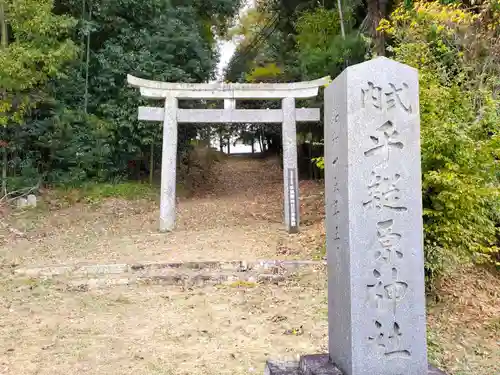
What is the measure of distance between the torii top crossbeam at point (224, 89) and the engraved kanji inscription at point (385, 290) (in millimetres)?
7733

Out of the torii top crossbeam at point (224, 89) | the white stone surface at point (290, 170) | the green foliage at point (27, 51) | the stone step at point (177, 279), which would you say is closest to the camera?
the stone step at point (177, 279)

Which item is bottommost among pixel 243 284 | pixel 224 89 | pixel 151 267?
pixel 243 284

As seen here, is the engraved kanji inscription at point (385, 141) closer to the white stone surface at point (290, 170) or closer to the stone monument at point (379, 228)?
the stone monument at point (379, 228)

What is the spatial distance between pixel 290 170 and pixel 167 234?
9.64ft

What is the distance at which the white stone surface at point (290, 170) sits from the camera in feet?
30.4

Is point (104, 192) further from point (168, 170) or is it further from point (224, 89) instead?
point (224, 89)

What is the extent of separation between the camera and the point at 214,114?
10.0 meters

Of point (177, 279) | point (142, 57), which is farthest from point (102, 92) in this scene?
point (177, 279)

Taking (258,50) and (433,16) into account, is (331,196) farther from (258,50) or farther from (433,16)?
(258,50)

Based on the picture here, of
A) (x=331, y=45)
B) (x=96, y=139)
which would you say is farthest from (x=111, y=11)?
(x=331, y=45)

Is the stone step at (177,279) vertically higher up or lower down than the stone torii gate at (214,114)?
lower down

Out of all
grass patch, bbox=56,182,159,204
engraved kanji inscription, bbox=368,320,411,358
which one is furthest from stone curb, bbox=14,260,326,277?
grass patch, bbox=56,182,159,204

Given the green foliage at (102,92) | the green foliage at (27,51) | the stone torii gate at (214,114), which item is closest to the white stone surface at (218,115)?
the stone torii gate at (214,114)

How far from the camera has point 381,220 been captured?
8.77ft
